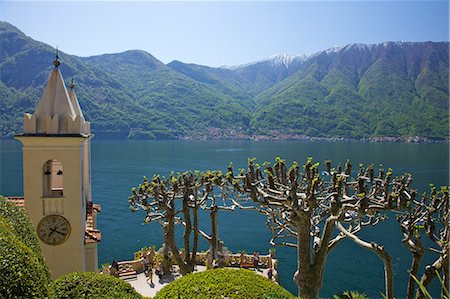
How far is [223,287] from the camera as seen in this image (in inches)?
256

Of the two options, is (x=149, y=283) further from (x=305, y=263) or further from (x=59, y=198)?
(x=305, y=263)

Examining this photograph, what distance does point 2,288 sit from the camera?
4.43m

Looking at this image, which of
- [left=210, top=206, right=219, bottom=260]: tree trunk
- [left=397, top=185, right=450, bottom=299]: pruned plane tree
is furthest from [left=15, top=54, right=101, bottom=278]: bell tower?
[left=397, top=185, right=450, bottom=299]: pruned plane tree

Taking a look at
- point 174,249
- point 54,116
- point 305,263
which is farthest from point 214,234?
point 54,116

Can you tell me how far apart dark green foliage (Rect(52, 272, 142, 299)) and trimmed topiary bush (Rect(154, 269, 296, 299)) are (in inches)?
26.9

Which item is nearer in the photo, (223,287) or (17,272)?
(17,272)

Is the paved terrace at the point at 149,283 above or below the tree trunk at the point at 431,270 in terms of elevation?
below

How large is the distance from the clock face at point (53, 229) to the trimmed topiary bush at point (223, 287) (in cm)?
640

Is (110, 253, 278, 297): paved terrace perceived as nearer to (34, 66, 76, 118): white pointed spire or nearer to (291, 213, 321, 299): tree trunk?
(291, 213, 321, 299): tree trunk

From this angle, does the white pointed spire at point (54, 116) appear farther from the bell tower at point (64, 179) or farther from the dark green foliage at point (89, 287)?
the dark green foliage at point (89, 287)

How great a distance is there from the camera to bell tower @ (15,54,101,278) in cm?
1189

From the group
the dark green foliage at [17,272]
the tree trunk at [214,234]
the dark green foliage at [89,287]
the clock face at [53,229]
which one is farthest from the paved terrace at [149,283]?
the dark green foliage at [17,272]

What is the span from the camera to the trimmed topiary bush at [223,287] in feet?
21.0

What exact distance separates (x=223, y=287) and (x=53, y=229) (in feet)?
25.2
